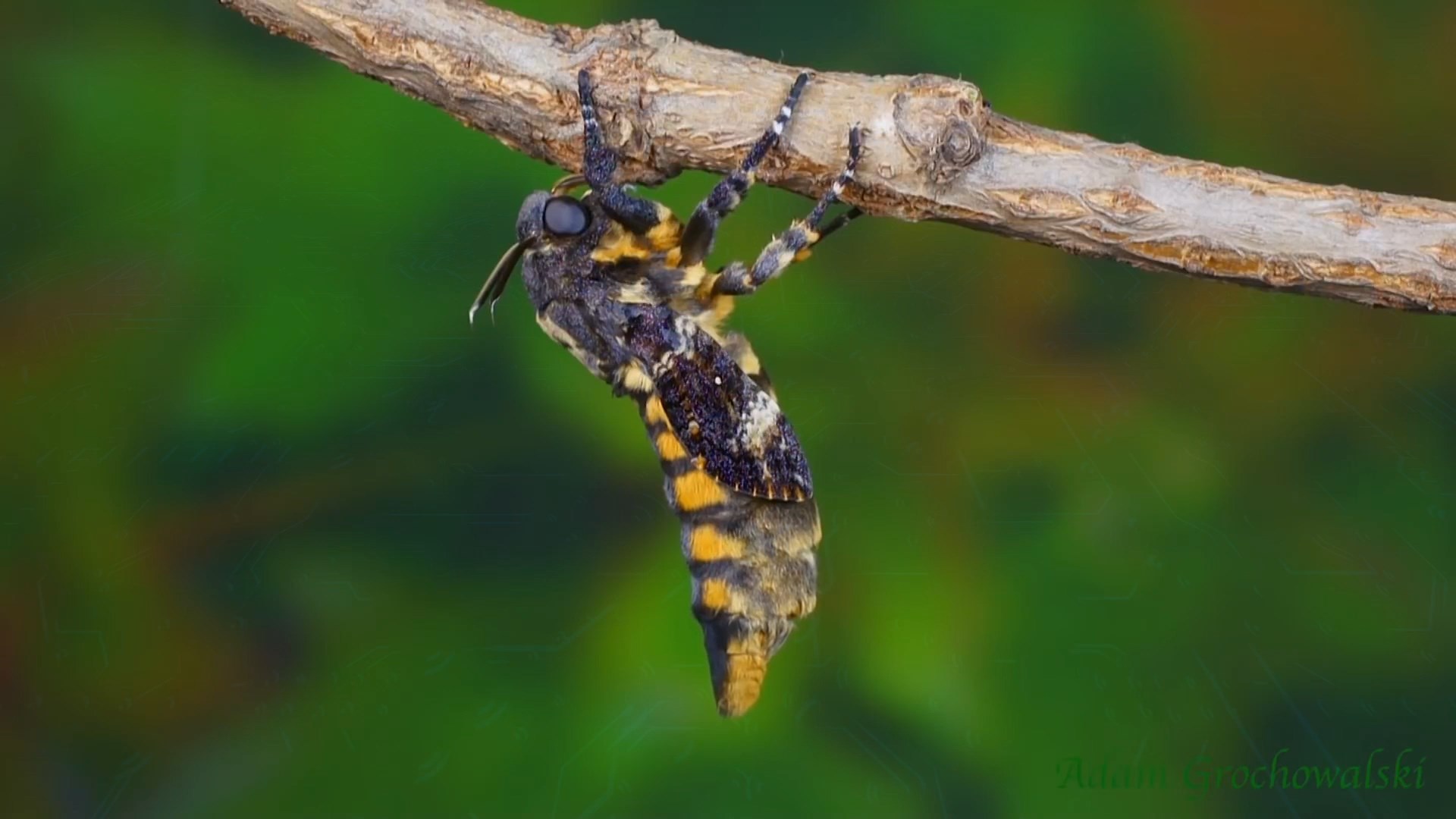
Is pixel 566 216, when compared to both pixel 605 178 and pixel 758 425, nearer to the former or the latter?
pixel 605 178

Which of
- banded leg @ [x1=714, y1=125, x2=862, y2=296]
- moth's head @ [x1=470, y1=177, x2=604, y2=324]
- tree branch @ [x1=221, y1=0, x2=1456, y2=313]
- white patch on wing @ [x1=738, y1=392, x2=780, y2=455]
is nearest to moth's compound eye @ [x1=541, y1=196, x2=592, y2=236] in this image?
moth's head @ [x1=470, y1=177, x2=604, y2=324]

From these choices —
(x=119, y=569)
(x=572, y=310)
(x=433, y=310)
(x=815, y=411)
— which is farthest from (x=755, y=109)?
(x=119, y=569)

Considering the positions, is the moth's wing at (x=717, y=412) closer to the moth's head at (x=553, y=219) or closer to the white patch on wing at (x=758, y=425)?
the white patch on wing at (x=758, y=425)

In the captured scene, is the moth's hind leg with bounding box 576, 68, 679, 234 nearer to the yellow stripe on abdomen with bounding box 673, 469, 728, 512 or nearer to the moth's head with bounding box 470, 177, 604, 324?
the moth's head with bounding box 470, 177, 604, 324

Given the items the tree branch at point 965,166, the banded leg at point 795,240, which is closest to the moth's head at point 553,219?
the tree branch at point 965,166

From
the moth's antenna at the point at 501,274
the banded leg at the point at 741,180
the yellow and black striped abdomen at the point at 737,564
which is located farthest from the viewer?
the moth's antenna at the point at 501,274

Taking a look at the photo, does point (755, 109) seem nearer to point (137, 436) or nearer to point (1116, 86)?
point (1116, 86)

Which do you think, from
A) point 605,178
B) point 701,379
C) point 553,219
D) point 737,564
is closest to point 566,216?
point 553,219
